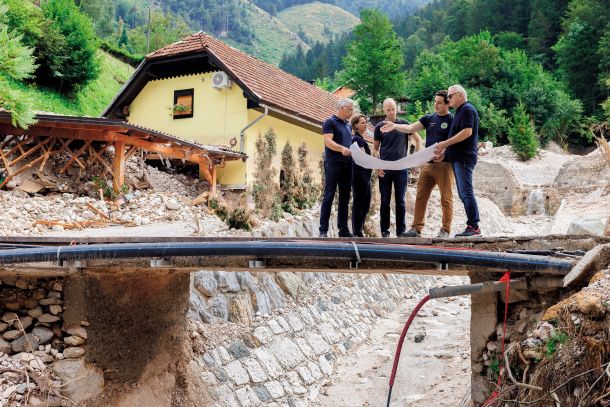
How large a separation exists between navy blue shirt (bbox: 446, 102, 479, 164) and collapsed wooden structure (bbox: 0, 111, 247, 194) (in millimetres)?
8643

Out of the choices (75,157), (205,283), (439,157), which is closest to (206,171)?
(75,157)

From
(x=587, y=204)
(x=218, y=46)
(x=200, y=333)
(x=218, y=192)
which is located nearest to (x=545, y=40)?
(x=587, y=204)

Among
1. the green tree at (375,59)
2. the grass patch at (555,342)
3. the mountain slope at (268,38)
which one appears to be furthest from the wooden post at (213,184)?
the mountain slope at (268,38)

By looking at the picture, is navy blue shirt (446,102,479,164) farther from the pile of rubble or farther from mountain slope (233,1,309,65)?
mountain slope (233,1,309,65)

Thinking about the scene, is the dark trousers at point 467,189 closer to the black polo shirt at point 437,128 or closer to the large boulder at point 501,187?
the black polo shirt at point 437,128

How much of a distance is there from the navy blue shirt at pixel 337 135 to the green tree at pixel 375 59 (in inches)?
1146

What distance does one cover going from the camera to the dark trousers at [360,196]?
298 inches

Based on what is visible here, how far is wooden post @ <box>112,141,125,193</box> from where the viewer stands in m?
14.0

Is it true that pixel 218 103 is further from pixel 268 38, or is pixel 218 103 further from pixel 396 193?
pixel 268 38

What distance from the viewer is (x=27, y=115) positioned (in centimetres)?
890

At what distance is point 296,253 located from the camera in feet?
17.2

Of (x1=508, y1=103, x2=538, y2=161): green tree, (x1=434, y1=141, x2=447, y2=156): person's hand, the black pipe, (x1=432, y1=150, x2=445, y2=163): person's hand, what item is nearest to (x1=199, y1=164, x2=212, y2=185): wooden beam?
(x1=432, y1=150, x2=445, y2=163): person's hand

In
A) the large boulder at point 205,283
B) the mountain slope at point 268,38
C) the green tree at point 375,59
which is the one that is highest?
the mountain slope at point 268,38

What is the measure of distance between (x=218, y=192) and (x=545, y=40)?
43.0 m
